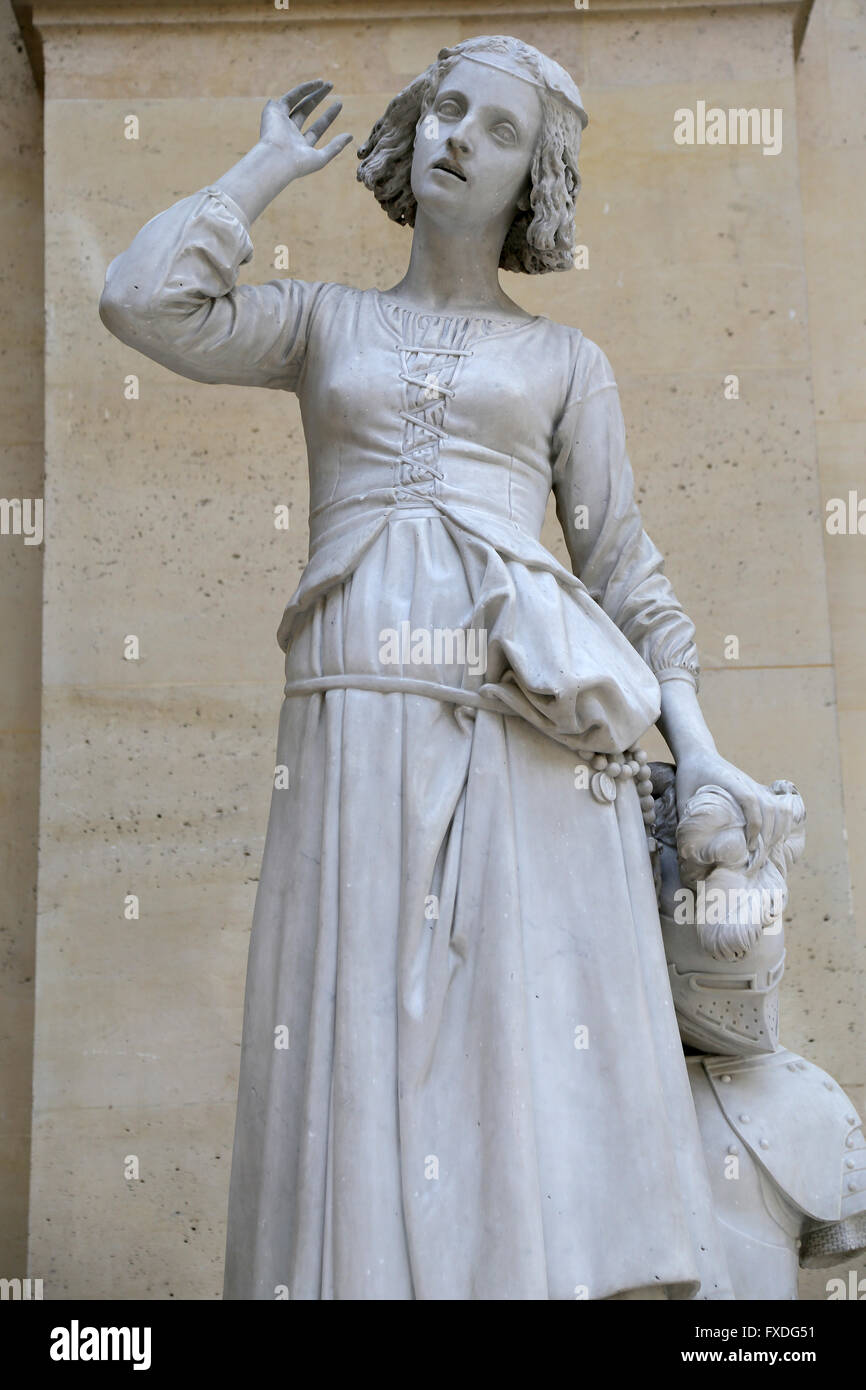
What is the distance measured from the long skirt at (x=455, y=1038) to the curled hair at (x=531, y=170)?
3.43ft

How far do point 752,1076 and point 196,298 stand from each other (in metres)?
1.82

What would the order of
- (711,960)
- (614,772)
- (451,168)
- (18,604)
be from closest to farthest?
(614,772) < (711,960) < (451,168) < (18,604)

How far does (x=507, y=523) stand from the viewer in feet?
13.9

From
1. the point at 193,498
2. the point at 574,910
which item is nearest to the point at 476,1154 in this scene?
the point at 574,910

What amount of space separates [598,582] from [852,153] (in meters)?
3.36

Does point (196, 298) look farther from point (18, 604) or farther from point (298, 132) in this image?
point (18, 604)

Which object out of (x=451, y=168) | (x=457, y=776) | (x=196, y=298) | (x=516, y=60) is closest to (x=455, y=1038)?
(x=457, y=776)

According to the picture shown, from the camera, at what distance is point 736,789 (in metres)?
4.15

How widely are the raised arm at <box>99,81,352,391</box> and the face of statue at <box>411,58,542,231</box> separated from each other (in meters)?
0.18

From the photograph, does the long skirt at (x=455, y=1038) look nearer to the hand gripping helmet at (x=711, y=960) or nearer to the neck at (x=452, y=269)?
the hand gripping helmet at (x=711, y=960)

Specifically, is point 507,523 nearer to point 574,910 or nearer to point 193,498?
point 574,910

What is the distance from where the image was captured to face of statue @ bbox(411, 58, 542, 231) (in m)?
4.36

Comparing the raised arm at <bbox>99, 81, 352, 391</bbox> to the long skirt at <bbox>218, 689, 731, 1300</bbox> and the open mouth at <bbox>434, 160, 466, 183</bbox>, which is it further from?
the long skirt at <bbox>218, 689, 731, 1300</bbox>

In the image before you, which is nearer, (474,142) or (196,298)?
(196,298)
